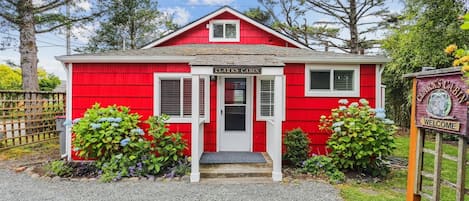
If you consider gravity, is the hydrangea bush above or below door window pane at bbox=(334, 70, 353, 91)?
below

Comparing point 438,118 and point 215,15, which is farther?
point 215,15

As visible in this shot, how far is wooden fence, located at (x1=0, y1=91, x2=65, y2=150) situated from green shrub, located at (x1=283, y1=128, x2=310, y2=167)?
7893 mm

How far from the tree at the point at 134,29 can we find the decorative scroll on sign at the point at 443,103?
15.5 m

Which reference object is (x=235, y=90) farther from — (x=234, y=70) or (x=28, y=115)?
(x=28, y=115)

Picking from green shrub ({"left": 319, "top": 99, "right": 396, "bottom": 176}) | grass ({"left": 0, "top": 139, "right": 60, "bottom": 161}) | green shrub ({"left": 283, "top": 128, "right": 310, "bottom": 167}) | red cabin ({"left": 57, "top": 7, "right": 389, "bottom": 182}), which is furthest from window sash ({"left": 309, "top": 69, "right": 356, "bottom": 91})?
grass ({"left": 0, "top": 139, "right": 60, "bottom": 161})

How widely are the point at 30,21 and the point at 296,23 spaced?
14.0m

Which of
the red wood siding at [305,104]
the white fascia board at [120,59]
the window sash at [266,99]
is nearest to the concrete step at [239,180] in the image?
the red wood siding at [305,104]

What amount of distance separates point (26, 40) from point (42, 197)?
8310 millimetres

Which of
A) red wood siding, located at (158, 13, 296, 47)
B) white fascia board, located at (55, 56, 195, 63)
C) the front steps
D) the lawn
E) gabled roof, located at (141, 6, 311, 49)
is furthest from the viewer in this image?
red wood siding, located at (158, 13, 296, 47)

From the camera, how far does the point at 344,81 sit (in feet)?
21.1


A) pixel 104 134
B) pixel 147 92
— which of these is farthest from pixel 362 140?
pixel 104 134

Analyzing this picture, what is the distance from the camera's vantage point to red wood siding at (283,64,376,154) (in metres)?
6.42

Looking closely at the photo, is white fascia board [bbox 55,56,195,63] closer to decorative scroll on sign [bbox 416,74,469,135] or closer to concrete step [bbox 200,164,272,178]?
concrete step [bbox 200,164,272,178]

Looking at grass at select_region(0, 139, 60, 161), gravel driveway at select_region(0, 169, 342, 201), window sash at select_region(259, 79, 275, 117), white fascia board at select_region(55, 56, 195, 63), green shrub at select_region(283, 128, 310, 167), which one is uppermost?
white fascia board at select_region(55, 56, 195, 63)
